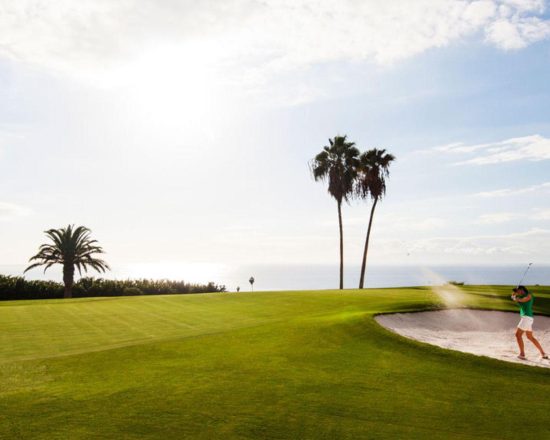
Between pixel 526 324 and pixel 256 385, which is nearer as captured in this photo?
pixel 256 385

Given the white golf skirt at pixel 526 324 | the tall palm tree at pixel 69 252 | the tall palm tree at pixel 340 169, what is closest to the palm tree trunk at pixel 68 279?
the tall palm tree at pixel 69 252

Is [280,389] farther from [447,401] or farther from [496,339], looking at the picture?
[496,339]

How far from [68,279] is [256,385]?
53.8 metres

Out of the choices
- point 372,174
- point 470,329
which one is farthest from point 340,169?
point 470,329

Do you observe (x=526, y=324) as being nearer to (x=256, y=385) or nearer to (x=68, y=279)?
(x=256, y=385)

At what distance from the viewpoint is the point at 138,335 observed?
18.5 meters

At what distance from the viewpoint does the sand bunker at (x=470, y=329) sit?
17.7 meters

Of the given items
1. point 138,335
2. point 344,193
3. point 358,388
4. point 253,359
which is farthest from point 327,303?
point 344,193

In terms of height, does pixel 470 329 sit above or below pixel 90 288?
below

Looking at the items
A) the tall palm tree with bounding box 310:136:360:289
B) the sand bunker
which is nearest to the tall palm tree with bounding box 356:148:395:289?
the tall palm tree with bounding box 310:136:360:289

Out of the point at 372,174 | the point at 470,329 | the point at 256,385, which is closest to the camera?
the point at 256,385

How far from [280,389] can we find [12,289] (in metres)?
52.5

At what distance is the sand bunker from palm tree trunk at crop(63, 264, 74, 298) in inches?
1842

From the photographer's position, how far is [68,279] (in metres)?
58.0
